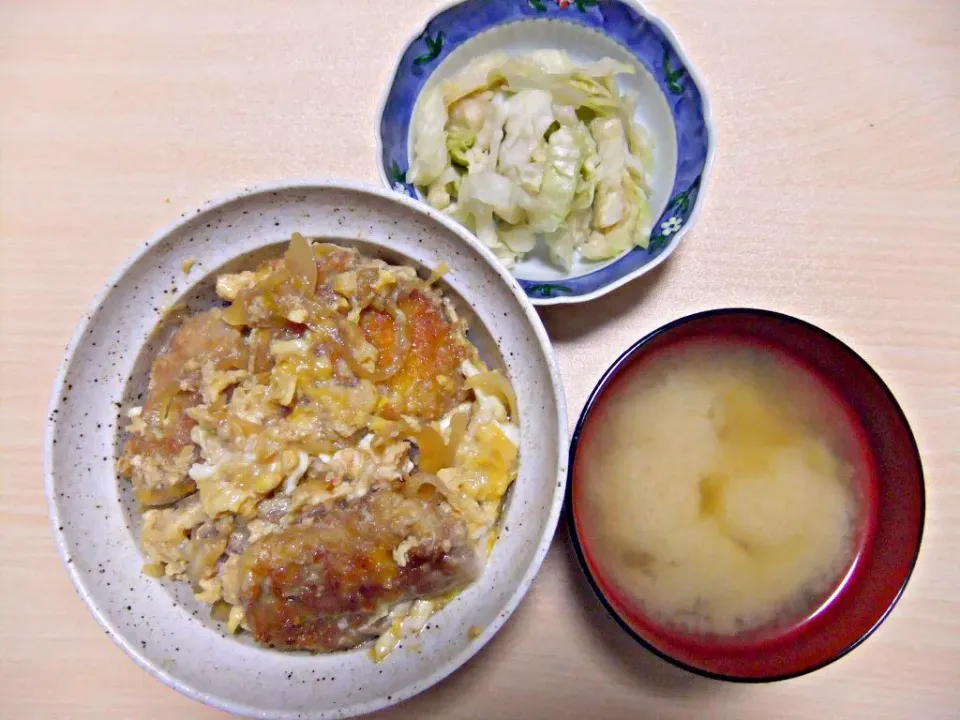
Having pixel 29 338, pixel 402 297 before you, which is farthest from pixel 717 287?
pixel 29 338

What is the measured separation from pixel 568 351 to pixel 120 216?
114cm

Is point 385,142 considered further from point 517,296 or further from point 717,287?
point 717,287

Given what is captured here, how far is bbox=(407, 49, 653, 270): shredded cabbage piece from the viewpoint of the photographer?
4.91 feet

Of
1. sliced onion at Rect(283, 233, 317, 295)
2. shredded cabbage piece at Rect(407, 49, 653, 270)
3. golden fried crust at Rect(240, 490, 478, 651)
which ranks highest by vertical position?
shredded cabbage piece at Rect(407, 49, 653, 270)

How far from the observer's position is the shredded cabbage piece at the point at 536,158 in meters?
1.50

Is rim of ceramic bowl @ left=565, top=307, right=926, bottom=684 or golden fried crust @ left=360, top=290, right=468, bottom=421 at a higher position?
golden fried crust @ left=360, top=290, right=468, bottom=421

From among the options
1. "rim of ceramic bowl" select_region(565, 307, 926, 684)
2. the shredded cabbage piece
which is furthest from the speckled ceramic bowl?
the shredded cabbage piece

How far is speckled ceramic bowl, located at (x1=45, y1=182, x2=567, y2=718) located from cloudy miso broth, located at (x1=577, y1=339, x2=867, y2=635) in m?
0.16

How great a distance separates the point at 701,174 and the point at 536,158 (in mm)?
367

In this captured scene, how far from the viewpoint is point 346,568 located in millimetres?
1171

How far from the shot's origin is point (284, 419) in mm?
1249

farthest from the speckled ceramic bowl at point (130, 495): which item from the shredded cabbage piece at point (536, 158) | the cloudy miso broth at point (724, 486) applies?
the shredded cabbage piece at point (536, 158)

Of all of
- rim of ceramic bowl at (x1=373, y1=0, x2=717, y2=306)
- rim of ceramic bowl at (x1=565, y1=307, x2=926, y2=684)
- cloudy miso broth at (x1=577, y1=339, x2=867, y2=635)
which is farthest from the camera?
rim of ceramic bowl at (x1=373, y1=0, x2=717, y2=306)

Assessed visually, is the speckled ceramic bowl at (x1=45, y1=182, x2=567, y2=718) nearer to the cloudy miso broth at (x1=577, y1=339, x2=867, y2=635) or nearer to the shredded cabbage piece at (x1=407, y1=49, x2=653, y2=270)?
the cloudy miso broth at (x1=577, y1=339, x2=867, y2=635)
